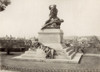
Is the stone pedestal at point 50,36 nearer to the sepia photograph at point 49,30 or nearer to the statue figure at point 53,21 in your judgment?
the sepia photograph at point 49,30

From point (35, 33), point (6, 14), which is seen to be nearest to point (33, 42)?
point (35, 33)

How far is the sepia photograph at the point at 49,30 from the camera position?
702 cm

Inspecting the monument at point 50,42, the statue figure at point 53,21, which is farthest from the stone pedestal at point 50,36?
the statue figure at point 53,21

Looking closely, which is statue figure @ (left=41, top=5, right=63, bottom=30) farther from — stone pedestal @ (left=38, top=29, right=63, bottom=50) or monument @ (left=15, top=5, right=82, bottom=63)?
stone pedestal @ (left=38, top=29, right=63, bottom=50)

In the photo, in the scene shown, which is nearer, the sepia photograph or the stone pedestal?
the sepia photograph

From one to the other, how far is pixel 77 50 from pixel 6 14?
6822mm

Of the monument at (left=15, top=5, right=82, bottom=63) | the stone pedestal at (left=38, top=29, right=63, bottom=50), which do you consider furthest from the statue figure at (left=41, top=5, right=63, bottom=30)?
the stone pedestal at (left=38, top=29, right=63, bottom=50)

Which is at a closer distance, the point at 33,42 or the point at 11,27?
the point at 11,27

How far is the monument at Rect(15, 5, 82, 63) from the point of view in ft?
31.9

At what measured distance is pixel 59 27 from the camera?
1113cm

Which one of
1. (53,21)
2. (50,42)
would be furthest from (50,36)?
(53,21)

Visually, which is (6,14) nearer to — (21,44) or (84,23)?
(84,23)

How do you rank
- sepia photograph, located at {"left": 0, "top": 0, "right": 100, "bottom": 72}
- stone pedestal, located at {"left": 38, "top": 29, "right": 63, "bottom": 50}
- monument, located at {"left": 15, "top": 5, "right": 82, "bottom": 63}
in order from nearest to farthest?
sepia photograph, located at {"left": 0, "top": 0, "right": 100, "bottom": 72} < monument, located at {"left": 15, "top": 5, "right": 82, "bottom": 63} < stone pedestal, located at {"left": 38, "top": 29, "right": 63, "bottom": 50}

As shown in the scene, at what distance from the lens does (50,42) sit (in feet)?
35.7
